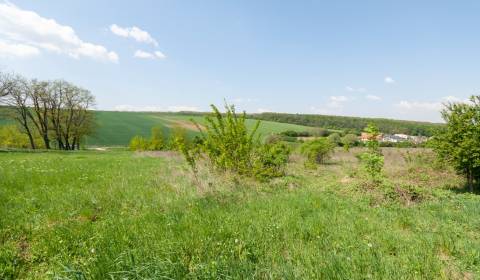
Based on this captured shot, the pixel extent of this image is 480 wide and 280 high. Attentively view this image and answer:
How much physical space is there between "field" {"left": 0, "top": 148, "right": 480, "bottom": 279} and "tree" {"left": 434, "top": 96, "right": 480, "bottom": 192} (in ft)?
14.3

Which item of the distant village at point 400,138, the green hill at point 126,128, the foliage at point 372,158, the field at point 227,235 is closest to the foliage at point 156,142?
the green hill at point 126,128

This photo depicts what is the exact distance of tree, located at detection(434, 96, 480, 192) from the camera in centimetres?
1126

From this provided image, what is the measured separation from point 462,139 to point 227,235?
11.7 metres

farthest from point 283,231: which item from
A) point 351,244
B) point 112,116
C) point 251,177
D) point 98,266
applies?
point 112,116

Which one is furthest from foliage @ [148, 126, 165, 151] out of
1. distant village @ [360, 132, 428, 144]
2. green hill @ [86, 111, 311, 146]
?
distant village @ [360, 132, 428, 144]

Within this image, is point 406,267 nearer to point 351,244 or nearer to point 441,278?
point 441,278

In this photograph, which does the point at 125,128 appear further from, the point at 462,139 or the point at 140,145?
the point at 462,139

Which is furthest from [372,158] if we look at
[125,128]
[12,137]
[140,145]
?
[125,128]

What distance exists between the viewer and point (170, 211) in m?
5.88

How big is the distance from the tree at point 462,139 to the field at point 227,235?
14.3 feet

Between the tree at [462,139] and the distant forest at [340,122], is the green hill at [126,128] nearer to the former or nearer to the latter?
the distant forest at [340,122]

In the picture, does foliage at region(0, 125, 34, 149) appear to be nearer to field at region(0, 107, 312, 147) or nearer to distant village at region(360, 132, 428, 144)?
field at region(0, 107, 312, 147)

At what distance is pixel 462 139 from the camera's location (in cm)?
1159

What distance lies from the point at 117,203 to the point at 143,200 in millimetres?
594
